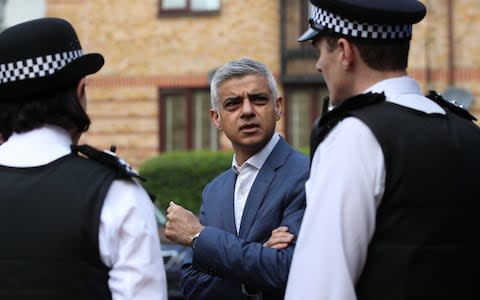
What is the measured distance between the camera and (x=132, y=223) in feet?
9.31

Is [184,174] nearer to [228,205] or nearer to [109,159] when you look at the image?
[228,205]

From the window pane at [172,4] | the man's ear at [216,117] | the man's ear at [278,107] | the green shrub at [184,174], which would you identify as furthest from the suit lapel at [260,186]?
the window pane at [172,4]

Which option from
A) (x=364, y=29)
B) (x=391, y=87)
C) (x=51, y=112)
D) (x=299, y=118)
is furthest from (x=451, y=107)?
(x=299, y=118)

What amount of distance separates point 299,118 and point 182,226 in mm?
16210

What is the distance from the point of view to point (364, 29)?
3076 mm

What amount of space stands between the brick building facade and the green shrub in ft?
4.30

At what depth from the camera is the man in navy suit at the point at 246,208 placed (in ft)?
12.2

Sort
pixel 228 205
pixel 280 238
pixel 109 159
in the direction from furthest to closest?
1. pixel 228 205
2. pixel 280 238
3. pixel 109 159

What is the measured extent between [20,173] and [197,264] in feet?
3.49

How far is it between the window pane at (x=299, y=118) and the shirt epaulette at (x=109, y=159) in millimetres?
16832

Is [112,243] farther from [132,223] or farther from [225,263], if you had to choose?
[225,263]

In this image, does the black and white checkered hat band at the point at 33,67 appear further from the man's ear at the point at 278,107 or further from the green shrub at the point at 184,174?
the green shrub at the point at 184,174

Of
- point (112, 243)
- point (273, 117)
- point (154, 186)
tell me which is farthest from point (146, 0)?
point (112, 243)

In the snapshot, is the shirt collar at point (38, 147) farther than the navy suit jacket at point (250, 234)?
No
